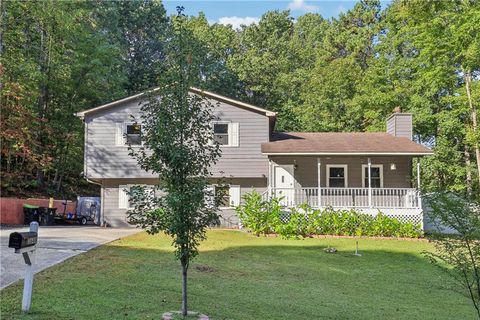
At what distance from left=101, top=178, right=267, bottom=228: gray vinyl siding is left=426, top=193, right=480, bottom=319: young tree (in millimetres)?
13441

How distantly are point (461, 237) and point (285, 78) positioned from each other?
101 ft

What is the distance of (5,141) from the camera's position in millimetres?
20812

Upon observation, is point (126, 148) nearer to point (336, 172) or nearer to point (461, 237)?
point (336, 172)

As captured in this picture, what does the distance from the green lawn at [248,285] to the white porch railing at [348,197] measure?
384 centimetres

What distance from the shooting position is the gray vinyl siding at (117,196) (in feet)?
63.9

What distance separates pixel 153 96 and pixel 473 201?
197 inches

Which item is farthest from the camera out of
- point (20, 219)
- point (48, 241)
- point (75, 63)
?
point (75, 63)

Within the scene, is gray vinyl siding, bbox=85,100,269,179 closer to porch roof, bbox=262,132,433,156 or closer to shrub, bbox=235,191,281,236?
porch roof, bbox=262,132,433,156

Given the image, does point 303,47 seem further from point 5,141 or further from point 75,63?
point 5,141

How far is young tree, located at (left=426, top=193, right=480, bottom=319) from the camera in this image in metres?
5.64

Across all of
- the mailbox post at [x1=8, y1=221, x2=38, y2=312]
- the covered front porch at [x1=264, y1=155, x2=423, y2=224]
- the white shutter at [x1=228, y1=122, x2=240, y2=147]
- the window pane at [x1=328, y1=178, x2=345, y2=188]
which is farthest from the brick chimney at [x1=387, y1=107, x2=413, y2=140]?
the mailbox post at [x1=8, y1=221, x2=38, y2=312]

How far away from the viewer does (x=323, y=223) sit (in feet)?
53.6

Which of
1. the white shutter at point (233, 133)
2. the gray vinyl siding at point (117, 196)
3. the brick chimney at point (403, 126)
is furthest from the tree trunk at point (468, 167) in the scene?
the white shutter at point (233, 133)

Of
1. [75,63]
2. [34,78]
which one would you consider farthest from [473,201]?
[75,63]
